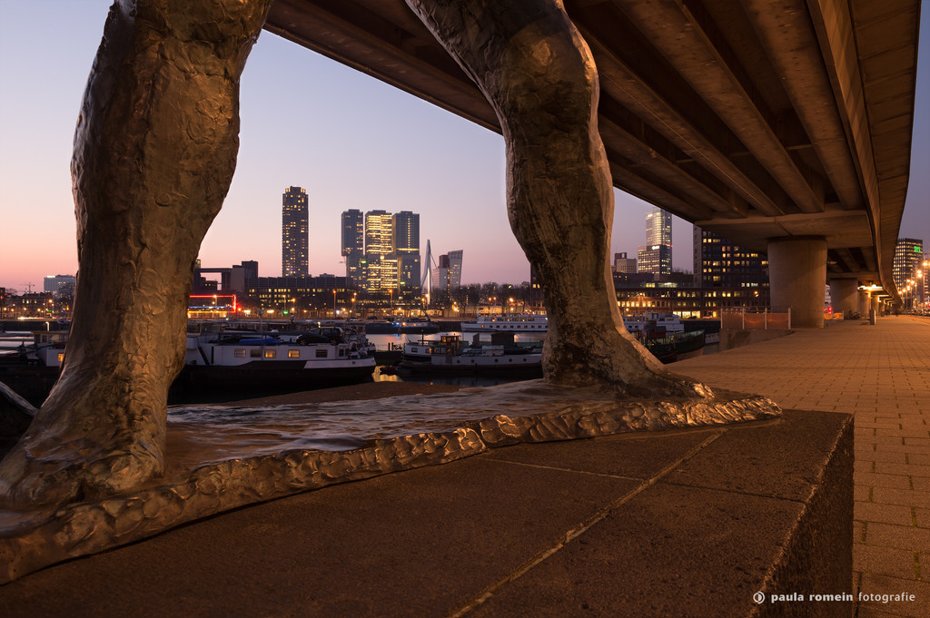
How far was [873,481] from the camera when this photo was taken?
4277 millimetres

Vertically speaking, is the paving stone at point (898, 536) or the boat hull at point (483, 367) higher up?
the paving stone at point (898, 536)

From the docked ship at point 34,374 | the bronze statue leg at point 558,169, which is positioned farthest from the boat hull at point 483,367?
the bronze statue leg at point 558,169

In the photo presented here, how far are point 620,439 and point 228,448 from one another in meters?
1.50

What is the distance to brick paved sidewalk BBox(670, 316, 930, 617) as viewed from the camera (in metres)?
2.96

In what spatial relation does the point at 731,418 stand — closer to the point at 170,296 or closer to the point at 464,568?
the point at 464,568

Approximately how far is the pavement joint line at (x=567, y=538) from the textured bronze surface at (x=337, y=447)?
524 millimetres

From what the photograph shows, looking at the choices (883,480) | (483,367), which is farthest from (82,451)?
(483,367)

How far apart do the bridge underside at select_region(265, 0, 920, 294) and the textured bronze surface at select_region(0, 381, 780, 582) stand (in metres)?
10.5

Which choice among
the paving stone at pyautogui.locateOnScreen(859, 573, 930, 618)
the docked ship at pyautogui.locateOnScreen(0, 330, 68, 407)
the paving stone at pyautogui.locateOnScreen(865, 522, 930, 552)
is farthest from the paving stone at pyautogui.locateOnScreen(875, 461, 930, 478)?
the docked ship at pyautogui.locateOnScreen(0, 330, 68, 407)

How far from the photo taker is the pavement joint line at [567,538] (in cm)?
113

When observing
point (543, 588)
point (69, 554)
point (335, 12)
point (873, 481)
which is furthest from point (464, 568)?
point (335, 12)

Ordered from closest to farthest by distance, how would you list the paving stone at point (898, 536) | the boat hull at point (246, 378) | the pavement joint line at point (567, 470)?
the pavement joint line at point (567, 470) < the paving stone at point (898, 536) < the boat hull at point (246, 378)

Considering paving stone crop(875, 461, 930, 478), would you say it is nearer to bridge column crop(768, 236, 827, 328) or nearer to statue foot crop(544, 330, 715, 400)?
statue foot crop(544, 330, 715, 400)

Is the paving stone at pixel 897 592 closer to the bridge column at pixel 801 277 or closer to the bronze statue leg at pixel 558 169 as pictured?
the bronze statue leg at pixel 558 169
